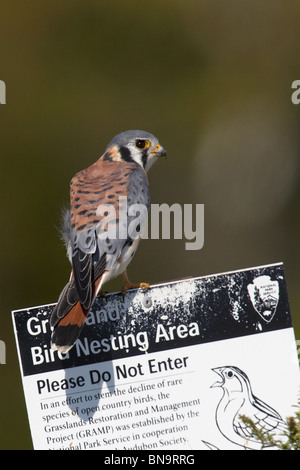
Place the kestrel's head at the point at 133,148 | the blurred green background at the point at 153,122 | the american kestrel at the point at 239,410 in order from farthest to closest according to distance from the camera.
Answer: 1. the blurred green background at the point at 153,122
2. the kestrel's head at the point at 133,148
3. the american kestrel at the point at 239,410

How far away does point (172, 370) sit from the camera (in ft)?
5.32

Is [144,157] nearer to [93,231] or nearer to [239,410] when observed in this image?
[93,231]

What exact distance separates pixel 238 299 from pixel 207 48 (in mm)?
2834

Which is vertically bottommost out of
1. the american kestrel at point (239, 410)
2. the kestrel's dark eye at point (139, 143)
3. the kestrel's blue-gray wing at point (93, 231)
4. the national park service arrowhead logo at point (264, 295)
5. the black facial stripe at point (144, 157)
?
the american kestrel at point (239, 410)

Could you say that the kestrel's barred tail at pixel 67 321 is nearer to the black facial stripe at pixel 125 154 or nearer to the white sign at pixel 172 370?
the white sign at pixel 172 370

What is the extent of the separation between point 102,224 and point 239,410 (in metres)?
0.60

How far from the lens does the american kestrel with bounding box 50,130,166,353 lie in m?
1.62

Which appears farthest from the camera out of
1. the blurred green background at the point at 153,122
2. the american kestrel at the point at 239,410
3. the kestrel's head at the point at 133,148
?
the blurred green background at the point at 153,122

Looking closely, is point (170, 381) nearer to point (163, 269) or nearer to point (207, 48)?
point (163, 269)

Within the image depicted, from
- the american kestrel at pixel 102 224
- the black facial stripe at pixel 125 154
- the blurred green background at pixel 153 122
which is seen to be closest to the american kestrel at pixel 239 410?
the american kestrel at pixel 102 224

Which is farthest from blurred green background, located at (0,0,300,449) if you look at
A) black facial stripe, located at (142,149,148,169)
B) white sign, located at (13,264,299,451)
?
white sign, located at (13,264,299,451)

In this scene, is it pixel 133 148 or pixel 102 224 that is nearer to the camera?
pixel 102 224

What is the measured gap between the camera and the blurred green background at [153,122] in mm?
3832

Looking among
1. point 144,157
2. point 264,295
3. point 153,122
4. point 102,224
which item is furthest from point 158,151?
point 153,122
